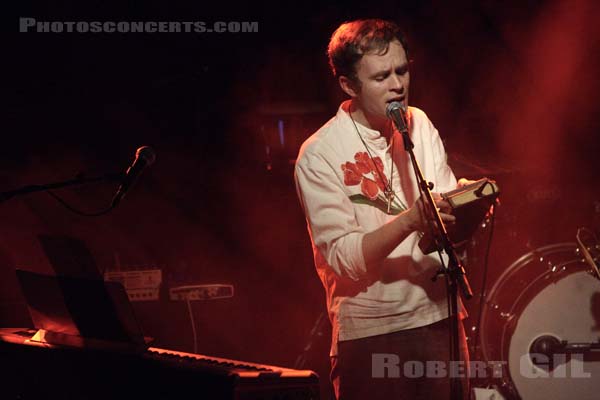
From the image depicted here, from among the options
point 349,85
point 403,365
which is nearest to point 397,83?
point 349,85

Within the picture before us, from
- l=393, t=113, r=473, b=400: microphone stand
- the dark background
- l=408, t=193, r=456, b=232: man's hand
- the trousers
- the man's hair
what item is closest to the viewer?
l=393, t=113, r=473, b=400: microphone stand

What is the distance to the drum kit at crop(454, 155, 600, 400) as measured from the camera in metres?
4.40

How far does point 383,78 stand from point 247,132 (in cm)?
228

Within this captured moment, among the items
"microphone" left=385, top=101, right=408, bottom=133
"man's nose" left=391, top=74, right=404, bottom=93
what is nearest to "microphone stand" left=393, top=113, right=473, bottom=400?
"microphone" left=385, top=101, right=408, bottom=133

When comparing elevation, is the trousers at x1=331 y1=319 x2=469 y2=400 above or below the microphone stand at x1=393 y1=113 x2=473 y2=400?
below

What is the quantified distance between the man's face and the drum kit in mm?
1839

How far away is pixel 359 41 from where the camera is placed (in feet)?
9.63

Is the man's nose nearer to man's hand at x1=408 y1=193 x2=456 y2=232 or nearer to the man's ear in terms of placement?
the man's ear

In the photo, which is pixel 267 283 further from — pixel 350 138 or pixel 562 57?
pixel 562 57

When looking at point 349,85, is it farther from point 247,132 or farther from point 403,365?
point 247,132

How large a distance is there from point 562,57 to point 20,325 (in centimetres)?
418

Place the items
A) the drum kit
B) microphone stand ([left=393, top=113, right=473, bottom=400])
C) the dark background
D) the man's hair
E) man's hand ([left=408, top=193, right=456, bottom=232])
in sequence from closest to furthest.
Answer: microphone stand ([left=393, top=113, right=473, bottom=400]) < man's hand ([left=408, top=193, right=456, bottom=232]) < the man's hair < the drum kit < the dark background

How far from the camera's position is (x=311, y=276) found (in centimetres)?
494

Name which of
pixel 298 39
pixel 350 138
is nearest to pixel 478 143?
pixel 298 39
